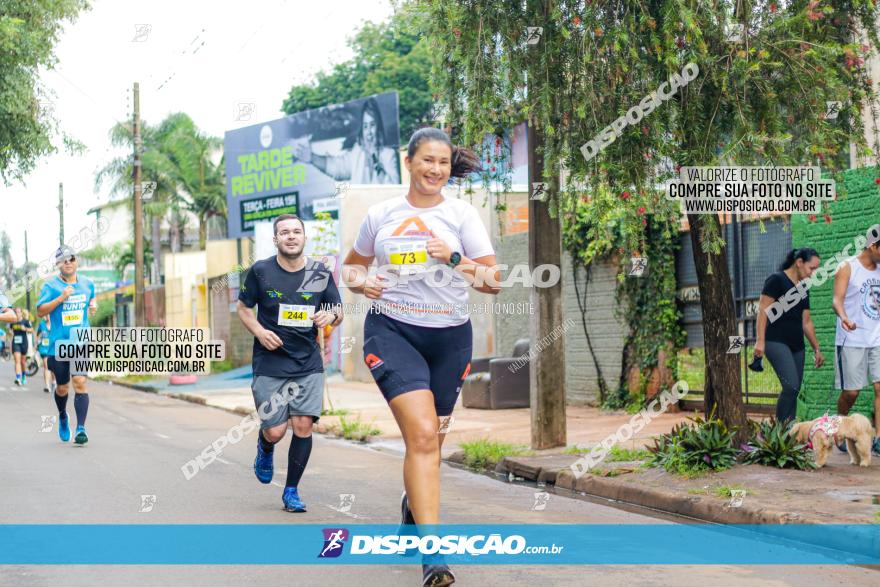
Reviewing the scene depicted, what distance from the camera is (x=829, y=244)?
11125 millimetres

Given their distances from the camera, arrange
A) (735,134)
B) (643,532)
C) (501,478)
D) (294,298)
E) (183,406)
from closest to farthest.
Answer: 1. (643,532)
2. (294,298)
3. (735,134)
4. (501,478)
5. (183,406)

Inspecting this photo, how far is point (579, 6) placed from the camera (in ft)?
28.3

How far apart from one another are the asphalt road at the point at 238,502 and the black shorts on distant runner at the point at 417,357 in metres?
0.97

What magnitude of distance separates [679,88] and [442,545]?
13.4 feet

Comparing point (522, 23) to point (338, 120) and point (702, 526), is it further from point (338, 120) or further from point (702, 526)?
point (338, 120)

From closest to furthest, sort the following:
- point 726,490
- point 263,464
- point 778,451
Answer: point 263,464 → point 726,490 → point 778,451

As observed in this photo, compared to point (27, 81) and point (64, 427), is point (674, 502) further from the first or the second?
point (27, 81)

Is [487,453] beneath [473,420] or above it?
above

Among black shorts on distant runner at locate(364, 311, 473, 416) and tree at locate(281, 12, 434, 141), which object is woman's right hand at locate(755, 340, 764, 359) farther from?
tree at locate(281, 12, 434, 141)

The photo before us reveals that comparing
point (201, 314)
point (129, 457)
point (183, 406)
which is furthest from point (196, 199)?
point (129, 457)

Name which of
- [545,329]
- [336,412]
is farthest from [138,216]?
[545,329]

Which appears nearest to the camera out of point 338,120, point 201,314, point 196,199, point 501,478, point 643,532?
point 643,532

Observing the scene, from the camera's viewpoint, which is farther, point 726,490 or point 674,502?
point 674,502

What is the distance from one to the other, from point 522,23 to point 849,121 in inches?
106
